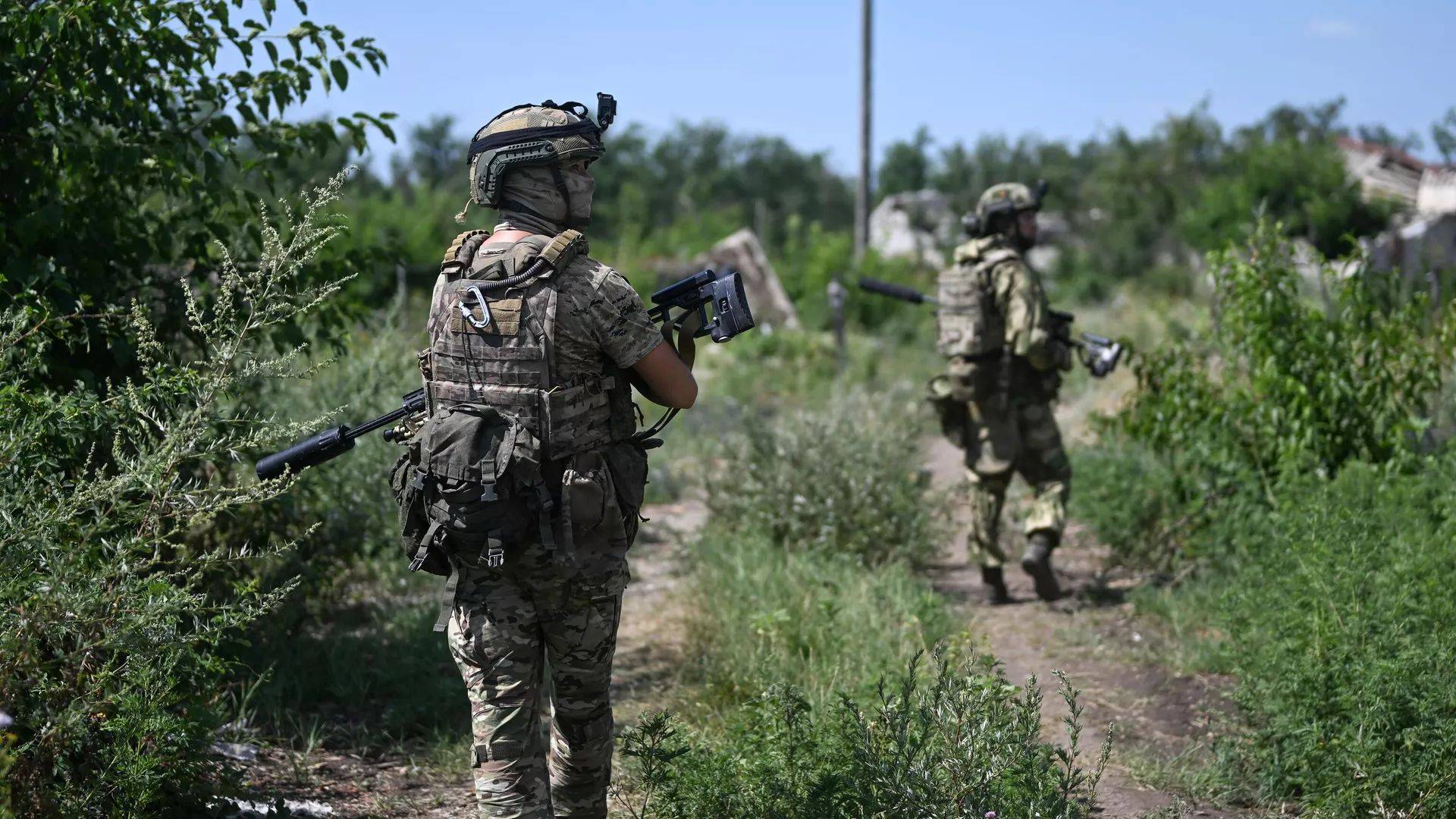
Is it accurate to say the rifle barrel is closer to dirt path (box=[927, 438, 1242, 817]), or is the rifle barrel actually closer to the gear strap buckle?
dirt path (box=[927, 438, 1242, 817])

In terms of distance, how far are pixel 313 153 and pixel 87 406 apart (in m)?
1.82

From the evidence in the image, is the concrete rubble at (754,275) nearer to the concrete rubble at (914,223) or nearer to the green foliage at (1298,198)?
the green foliage at (1298,198)

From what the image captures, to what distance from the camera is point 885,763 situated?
3.13 metres

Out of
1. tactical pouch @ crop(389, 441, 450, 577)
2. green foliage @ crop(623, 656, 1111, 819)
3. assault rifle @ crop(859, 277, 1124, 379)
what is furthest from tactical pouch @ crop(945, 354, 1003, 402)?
tactical pouch @ crop(389, 441, 450, 577)

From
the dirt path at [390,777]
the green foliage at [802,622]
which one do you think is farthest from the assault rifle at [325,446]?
the green foliage at [802,622]

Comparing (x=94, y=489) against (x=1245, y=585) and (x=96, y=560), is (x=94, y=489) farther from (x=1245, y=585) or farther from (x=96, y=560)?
(x=1245, y=585)

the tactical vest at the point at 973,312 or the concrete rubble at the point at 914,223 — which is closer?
the tactical vest at the point at 973,312

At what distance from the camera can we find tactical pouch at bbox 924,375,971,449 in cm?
632

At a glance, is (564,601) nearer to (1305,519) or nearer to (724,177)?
(1305,519)

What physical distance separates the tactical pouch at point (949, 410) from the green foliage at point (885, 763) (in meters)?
2.67

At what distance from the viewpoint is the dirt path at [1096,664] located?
4297 millimetres

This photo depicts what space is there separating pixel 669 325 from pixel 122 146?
215cm

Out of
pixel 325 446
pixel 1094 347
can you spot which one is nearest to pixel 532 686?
pixel 325 446

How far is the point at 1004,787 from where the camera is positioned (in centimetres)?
324
